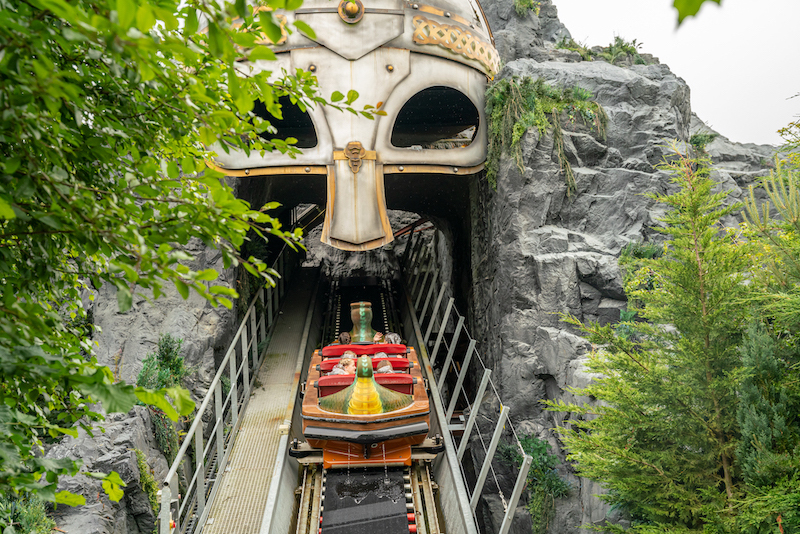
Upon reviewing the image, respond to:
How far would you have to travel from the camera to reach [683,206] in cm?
482

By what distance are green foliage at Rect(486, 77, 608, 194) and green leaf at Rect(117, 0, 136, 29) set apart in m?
9.01

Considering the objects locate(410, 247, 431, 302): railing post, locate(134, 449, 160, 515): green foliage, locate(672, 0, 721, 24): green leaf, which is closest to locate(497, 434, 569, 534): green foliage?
locate(134, 449, 160, 515): green foliage

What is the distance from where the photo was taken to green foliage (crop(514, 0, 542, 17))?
2106cm

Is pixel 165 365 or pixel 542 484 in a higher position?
pixel 165 365

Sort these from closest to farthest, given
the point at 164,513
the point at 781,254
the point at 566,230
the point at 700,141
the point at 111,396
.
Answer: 1. the point at 111,396
2. the point at 781,254
3. the point at 164,513
4. the point at 566,230
5. the point at 700,141

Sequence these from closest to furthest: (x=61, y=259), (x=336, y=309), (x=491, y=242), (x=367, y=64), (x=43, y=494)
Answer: (x=43, y=494)
(x=61, y=259)
(x=367, y=64)
(x=491, y=242)
(x=336, y=309)

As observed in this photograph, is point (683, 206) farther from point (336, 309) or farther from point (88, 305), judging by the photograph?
point (336, 309)

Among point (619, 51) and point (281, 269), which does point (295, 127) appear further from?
point (619, 51)

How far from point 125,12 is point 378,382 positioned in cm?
763

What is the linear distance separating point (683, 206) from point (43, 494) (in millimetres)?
4878

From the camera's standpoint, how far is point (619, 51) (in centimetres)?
1761

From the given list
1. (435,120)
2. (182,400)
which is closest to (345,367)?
(182,400)

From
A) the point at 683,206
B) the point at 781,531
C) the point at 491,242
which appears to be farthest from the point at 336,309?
the point at 781,531

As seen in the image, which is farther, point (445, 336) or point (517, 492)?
point (445, 336)
